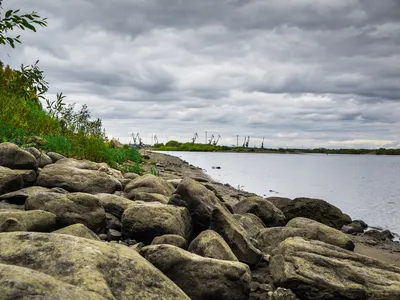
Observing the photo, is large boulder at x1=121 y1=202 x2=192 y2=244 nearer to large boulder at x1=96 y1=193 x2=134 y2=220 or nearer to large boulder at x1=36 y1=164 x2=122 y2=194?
large boulder at x1=96 y1=193 x2=134 y2=220

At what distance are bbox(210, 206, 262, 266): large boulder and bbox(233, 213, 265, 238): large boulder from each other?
66.7 inches

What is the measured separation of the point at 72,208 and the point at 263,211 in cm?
589

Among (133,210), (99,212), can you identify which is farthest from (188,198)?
(99,212)

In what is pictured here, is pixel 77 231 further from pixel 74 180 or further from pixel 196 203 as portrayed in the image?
pixel 74 180

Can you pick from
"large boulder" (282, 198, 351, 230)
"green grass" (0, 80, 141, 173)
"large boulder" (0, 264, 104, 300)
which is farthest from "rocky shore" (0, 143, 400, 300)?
"large boulder" (282, 198, 351, 230)

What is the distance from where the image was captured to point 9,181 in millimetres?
7145

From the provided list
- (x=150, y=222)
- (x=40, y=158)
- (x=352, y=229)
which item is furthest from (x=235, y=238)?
(x=352, y=229)

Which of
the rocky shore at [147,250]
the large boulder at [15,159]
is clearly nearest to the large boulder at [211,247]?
the rocky shore at [147,250]

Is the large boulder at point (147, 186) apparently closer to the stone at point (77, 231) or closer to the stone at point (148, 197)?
the stone at point (148, 197)

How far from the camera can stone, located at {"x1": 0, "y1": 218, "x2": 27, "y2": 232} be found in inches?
178

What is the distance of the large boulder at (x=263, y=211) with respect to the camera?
1052 cm

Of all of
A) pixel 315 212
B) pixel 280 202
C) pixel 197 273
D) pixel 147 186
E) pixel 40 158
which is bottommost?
pixel 315 212

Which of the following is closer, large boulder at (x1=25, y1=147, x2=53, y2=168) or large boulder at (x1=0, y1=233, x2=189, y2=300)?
large boulder at (x1=0, y1=233, x2=189, y2=300)

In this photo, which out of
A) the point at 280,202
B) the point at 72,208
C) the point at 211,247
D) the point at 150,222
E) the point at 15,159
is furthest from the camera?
the point at 280,202
